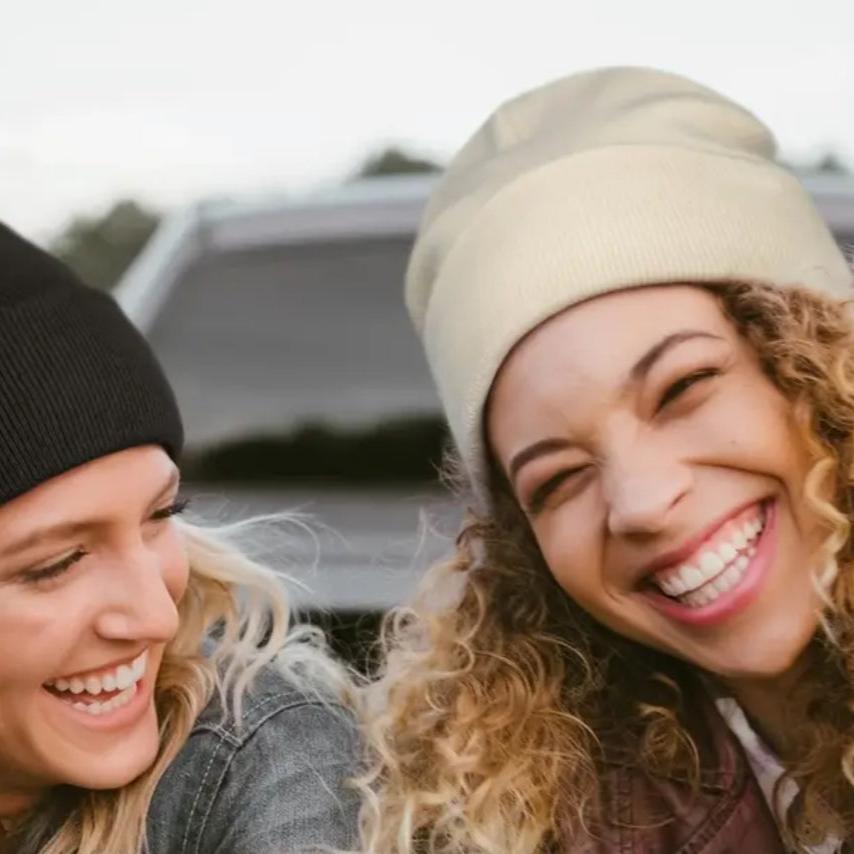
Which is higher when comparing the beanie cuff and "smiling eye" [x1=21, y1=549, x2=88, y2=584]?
the beanie cuff

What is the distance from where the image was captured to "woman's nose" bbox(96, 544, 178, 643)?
7.32 feet

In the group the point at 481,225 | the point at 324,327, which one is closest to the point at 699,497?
the point at 481,225

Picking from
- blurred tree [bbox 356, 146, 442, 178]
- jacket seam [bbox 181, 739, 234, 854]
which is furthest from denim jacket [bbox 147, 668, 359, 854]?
blurred tree [bbox 356, 146, 442, 178]

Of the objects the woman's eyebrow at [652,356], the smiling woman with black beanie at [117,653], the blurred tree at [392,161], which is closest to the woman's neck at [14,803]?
the smiling woman with black beanie at [117,653]

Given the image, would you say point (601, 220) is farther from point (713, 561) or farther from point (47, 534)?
point (47, 534)

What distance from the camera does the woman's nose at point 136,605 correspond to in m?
2.23

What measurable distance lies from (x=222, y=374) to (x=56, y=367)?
1342mm

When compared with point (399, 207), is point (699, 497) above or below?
above

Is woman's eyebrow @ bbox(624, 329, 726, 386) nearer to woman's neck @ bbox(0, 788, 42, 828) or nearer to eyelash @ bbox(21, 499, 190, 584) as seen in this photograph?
eyelash @ bbox(21, 499, 190, 584)

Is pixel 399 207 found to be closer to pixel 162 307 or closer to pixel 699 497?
pixel 162 307

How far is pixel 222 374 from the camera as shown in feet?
11.9

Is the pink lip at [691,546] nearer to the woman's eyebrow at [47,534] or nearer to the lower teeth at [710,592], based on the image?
the lower teeth at [710,592]

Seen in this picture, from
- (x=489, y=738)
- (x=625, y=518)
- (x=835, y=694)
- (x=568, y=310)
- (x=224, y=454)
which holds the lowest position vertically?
(x=224, y=454)

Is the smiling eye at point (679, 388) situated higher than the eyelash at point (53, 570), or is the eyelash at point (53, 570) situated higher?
the smiling eye at point (679, 388)
